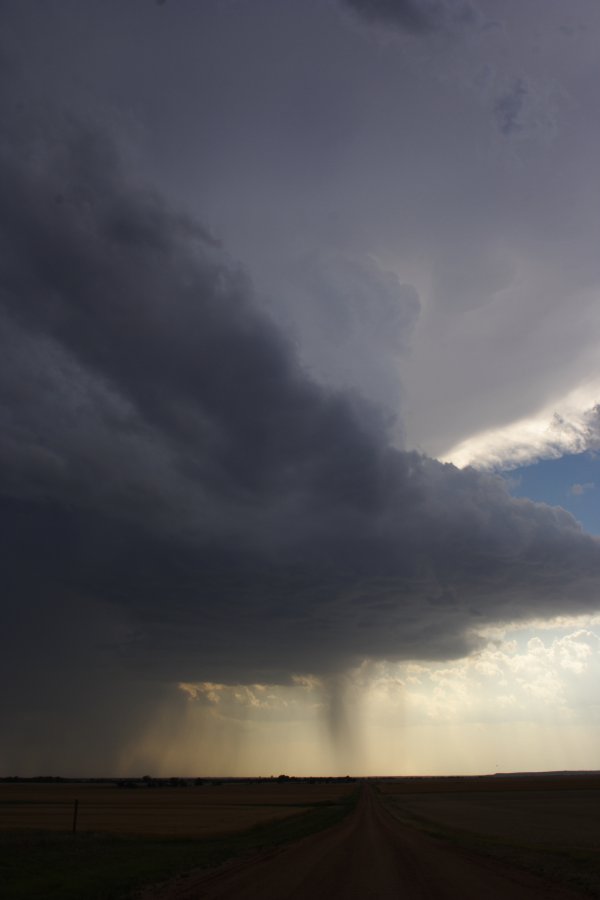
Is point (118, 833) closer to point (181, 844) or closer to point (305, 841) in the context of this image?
point (181, 844)

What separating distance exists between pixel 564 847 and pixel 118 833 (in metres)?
30.3

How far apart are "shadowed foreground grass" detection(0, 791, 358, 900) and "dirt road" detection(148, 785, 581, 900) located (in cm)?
246

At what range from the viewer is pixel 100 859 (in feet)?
102

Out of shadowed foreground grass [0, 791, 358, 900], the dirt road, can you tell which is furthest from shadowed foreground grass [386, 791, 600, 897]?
shadowed foreground grass [0, 791, 358, 900]

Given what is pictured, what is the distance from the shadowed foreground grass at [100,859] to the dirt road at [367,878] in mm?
2462

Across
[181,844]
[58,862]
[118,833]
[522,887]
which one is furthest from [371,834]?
[522,887]

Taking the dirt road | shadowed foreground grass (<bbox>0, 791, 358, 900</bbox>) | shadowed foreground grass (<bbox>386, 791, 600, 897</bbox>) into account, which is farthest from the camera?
shadowed foreground grass (<bbox>386, 791, 600, 897</bbox>)

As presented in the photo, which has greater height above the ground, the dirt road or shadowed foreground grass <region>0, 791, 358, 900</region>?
shadowed foreground grass <region>0, 791, 358, 900</region>

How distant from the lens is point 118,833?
152ft

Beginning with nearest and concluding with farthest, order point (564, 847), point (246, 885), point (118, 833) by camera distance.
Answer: point (246, 885) → point (564, 847) → point (118, 833)

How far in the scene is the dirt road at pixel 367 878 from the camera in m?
19.2

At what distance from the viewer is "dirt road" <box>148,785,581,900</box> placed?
63.0 feet

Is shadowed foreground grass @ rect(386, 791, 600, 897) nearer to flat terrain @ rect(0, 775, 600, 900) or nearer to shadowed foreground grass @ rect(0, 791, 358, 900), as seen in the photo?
flat terrain @ rect(0, 775, 600, 900)

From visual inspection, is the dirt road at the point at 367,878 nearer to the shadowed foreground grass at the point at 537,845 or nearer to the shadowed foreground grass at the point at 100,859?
the shadowed foreground grass at the point at 537,845
